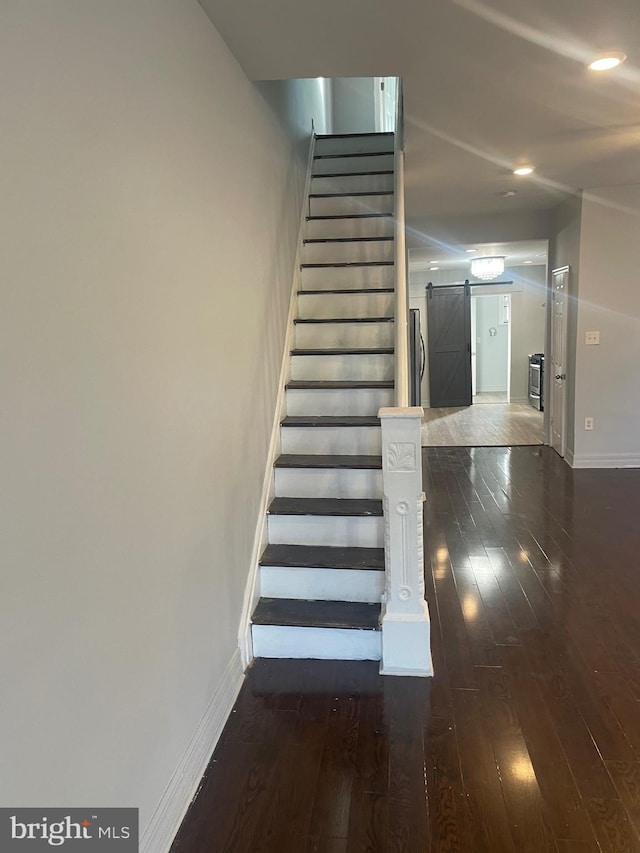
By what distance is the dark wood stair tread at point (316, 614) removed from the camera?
236 cm

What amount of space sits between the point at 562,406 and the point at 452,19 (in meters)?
4.33

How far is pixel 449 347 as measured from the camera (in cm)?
995

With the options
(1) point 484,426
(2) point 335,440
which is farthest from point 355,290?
(1) point 484,426

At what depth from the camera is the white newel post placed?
2.14m

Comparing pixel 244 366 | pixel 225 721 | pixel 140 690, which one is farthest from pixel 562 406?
pixel 140 690

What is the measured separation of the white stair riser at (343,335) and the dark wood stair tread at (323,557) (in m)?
1.42

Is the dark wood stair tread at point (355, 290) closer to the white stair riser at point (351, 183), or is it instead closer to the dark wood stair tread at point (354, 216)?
the dark wood stair tread at point (354, 216)

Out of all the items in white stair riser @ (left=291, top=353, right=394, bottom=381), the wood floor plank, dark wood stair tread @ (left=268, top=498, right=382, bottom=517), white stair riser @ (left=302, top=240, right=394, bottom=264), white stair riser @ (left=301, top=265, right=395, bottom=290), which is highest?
white stair riser @ (left=302, top=240, right=394, bottom=264)

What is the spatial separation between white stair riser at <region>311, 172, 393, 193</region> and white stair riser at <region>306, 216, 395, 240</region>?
0.45 m

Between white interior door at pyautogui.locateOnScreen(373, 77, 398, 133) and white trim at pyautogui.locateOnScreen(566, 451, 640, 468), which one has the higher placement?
white interior door at pyautogui.locateOnScreen(373, 77, 398, 133)

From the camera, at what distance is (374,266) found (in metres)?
3.89

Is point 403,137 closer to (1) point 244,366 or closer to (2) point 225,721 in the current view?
(1) point 244,366

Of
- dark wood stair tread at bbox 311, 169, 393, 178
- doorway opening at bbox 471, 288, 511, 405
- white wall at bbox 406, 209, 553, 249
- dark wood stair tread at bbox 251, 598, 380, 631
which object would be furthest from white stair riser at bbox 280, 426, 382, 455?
doorway opening at bbox 471, 288, 511, 405

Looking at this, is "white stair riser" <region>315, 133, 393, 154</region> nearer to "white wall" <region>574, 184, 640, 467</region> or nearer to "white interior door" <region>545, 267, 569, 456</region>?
"white wall" <region>574, 184, 640, 467</region>
